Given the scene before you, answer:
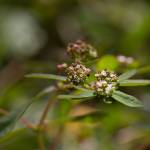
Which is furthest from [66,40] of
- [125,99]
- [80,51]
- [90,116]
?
[125,99]

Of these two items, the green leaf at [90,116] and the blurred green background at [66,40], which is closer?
the green leaf at [90,116]

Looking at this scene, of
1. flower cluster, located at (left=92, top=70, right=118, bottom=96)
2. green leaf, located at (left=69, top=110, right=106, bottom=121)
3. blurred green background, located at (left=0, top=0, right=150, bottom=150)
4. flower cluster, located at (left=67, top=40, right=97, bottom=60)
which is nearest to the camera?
flower cluster, located at (left=92, top=70, right=118, bottom=96)

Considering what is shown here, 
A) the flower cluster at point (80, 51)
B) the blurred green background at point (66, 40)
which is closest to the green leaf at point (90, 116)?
the flower cluster at point (80, 51)

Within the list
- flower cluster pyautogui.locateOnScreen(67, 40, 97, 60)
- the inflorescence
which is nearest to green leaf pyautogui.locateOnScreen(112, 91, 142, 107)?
the inflorescence

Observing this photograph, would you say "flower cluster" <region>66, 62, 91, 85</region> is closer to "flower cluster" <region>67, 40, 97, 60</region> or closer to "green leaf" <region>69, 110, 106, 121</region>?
"flower cluster" <region>67, 40, 97, 60</region>

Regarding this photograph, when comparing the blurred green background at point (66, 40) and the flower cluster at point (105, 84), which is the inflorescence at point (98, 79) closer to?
the flower cluster at point (105, 84)

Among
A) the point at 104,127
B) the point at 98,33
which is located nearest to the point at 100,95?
the point at 104,127

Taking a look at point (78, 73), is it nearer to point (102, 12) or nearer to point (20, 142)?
point (20, 142)
